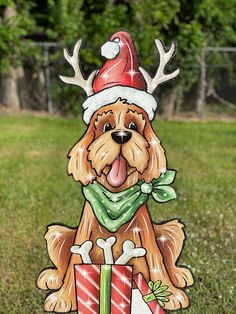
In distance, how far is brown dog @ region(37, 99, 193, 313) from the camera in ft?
9.37

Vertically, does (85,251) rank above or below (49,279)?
above

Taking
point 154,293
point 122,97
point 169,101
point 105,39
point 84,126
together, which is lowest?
point 169,101

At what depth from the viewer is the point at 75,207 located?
5.86m

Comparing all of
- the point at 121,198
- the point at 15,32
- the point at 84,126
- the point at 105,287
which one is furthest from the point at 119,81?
the point at 15,32

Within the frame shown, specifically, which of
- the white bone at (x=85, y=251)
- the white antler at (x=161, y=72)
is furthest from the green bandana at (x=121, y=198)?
the white antler at (x=161, y=72)

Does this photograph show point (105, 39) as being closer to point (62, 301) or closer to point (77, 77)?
point (77, 77)

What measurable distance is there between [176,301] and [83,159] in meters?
0.88

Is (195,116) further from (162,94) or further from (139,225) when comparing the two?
(139,225)

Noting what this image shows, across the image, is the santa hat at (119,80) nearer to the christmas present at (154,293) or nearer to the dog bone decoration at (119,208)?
the dog bone decoration at (119,208)

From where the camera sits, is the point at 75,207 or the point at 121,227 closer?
the point at 121,227

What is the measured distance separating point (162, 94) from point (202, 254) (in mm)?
10500

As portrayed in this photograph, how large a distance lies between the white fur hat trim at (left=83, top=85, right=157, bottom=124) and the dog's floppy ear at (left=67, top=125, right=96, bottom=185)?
107 millimetres

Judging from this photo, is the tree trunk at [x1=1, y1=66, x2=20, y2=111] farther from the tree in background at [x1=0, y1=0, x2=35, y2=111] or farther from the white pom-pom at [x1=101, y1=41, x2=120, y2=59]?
the white pom-pom at [x1=101, y1=41, x2=120, y2=59]

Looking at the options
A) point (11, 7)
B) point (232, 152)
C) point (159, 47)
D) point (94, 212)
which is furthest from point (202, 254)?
point (11, 7)
